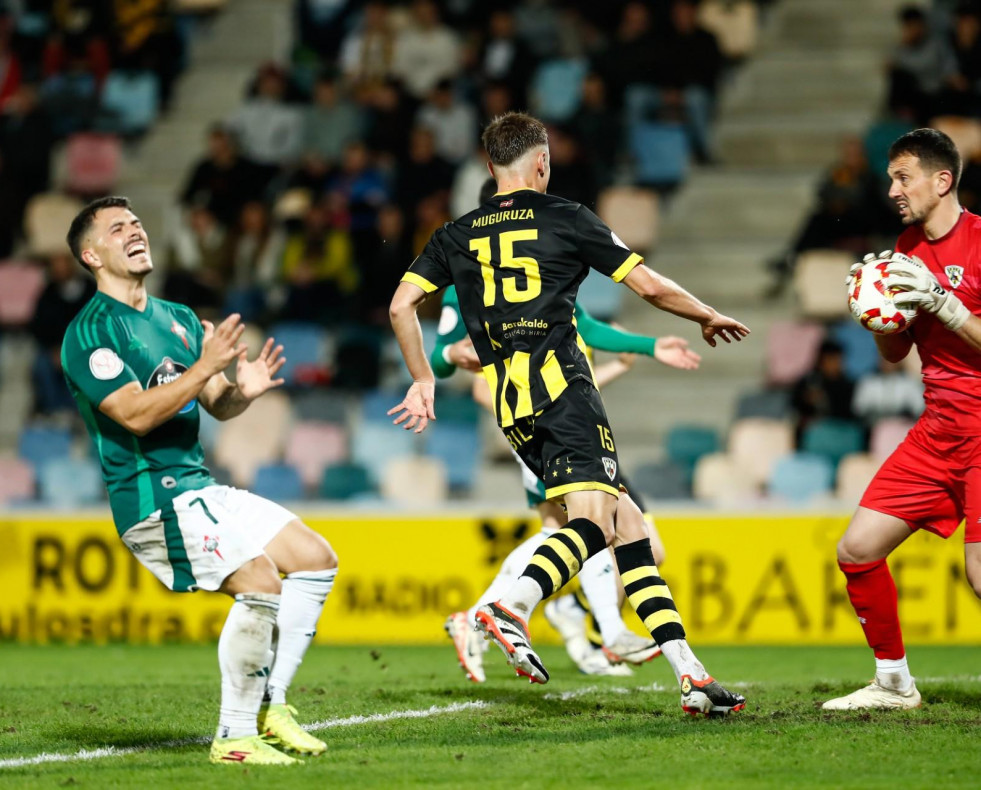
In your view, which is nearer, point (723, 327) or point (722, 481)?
point (723, 327)

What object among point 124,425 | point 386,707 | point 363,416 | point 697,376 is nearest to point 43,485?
point 363,416

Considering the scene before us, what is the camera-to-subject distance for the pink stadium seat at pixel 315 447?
13203mm

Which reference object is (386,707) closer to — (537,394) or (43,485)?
(537,394)

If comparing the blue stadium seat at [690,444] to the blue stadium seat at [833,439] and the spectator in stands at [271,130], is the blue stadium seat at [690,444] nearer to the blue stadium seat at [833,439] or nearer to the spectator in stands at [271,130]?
the blue stadium seat at [833,439]

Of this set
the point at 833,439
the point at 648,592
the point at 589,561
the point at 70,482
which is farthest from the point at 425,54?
the point at 648,592

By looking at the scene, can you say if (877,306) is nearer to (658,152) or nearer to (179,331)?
(179,331)

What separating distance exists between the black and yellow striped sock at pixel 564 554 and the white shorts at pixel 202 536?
98 cm

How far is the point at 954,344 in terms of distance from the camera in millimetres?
5977

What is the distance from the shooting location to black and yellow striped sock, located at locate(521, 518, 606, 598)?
5.45 metres

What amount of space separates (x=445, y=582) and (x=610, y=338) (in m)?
3.99

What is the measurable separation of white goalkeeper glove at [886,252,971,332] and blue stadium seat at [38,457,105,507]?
9060mm

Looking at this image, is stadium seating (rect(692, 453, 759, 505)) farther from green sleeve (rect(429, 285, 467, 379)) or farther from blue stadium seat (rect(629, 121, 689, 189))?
green sleeve (rect(429, 285, 467, 379))

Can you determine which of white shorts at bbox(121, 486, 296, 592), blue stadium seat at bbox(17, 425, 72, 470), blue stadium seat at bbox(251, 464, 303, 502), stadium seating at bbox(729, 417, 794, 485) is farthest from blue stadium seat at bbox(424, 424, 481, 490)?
white shorts at bbox(121, 486, 296, 592)

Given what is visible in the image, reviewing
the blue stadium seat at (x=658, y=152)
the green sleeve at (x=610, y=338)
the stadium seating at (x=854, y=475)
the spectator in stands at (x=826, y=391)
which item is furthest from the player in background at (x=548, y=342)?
the blue stadium seat at (x=658, y=152)
